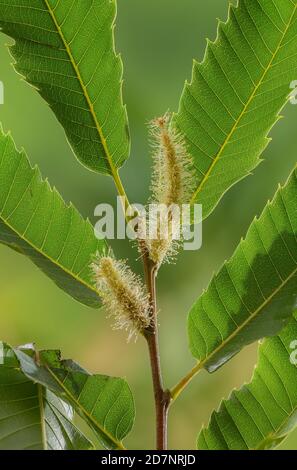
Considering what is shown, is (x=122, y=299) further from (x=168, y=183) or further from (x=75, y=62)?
(x=75, y=62)

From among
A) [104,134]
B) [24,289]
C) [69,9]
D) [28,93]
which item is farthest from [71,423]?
[28,93]

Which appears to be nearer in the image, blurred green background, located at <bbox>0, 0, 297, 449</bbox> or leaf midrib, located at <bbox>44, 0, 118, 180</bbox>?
leaf midrib, located at <bbox>44, 0, 118, 180</bbox>

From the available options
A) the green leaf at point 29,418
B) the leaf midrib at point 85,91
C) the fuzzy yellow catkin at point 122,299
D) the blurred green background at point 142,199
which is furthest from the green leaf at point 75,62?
Answer: the blurred green background at point 142,199

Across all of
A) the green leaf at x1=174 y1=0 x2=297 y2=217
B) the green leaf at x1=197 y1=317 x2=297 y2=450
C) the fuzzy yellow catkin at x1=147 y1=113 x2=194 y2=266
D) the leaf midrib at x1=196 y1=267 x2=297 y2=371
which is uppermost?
the green leaf at x1=174 y1=0 x2=297 y2=217

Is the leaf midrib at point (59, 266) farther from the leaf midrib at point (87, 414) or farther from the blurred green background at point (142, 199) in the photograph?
the blurred green background at point (142, 199)

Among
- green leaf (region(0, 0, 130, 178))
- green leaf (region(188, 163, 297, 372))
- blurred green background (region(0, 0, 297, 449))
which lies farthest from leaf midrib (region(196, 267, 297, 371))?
blurred green background (region(0, 0, 297, 449))

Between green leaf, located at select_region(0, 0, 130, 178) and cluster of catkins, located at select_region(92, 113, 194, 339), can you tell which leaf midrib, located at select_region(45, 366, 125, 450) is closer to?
cluster of catkins, located at select_region(92, 113, 194, 339)
